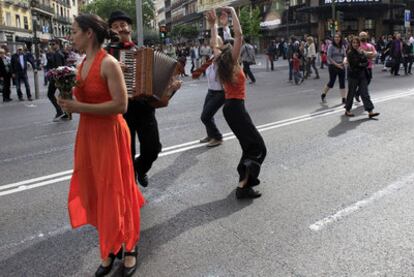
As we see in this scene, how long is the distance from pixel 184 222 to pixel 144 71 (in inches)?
54.1

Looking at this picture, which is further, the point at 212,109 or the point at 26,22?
the point at 26,22

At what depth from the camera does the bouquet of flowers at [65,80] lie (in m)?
2.83

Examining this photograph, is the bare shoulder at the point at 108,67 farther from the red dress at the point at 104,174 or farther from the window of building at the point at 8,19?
the window of building at the point at 8,19

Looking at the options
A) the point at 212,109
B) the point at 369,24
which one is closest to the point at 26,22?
the point at 369,24

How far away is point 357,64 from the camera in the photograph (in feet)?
29.3

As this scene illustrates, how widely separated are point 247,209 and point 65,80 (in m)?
2.21

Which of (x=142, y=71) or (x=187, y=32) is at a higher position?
(x=187, y=32)

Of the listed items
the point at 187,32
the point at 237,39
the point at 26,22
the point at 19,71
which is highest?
Answer: the point at 26,22

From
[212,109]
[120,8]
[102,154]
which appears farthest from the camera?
[120,8]

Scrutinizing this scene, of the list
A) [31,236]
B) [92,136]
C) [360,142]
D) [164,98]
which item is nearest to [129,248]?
[92,136]

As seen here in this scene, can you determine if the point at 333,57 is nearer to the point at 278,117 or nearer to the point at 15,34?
the point at 278,117

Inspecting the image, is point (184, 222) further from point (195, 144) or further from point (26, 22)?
point (26, 22)

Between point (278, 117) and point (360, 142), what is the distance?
106 inches

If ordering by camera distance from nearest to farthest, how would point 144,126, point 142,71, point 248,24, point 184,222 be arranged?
point 142,71 → point 184,222 → point 144,126 → point 248,24
